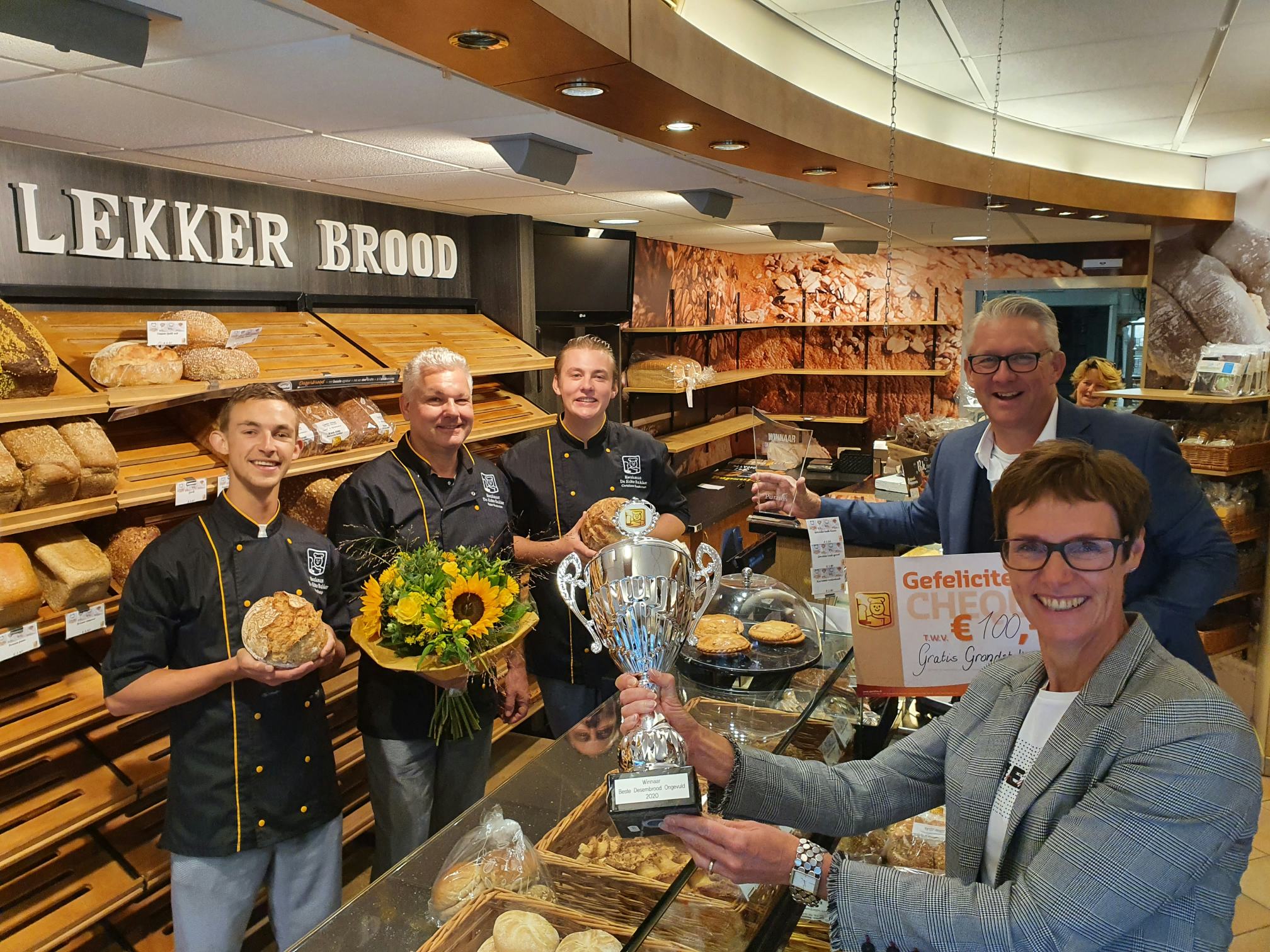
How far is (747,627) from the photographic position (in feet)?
7.89

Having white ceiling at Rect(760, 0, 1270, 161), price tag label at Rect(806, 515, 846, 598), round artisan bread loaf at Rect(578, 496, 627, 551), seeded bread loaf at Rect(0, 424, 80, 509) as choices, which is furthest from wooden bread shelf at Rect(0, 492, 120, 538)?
white ceiling at Rect(760, 0, 1270, 161)

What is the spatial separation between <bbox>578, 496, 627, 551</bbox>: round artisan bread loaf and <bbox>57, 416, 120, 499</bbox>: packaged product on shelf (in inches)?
56.3

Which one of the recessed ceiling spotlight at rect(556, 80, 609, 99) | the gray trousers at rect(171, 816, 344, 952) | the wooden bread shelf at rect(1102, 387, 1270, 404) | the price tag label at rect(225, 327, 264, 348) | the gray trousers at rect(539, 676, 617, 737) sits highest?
the recessed ceiling spotlight at rect(556, 80, 609, 99)

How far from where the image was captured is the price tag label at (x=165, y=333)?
9.36 feet

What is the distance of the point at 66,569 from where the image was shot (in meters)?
2.59

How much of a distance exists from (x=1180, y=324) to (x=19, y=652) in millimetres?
6394

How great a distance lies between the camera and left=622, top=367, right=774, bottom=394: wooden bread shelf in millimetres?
6391

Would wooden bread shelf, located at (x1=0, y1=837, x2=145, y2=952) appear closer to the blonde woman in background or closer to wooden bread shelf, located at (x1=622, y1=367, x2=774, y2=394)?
wooden bread shelf, located at (x1=622, y1=367, x2=774, y2=394)

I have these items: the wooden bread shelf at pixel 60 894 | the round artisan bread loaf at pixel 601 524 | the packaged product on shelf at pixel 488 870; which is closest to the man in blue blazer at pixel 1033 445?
the round artisan bread loaf at pixel 601 524

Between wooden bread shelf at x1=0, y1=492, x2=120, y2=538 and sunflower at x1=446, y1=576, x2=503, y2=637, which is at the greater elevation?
wooden bread shelf at x1=0, y1=492, x2=120, y2=538

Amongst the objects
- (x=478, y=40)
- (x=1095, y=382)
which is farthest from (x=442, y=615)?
(x=1095, y=382)

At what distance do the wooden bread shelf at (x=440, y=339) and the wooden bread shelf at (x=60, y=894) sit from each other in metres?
2.01

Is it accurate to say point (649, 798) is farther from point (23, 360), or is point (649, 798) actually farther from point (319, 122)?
point (23, 360)

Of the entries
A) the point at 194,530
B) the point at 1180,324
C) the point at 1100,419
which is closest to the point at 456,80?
the point at 194,530
